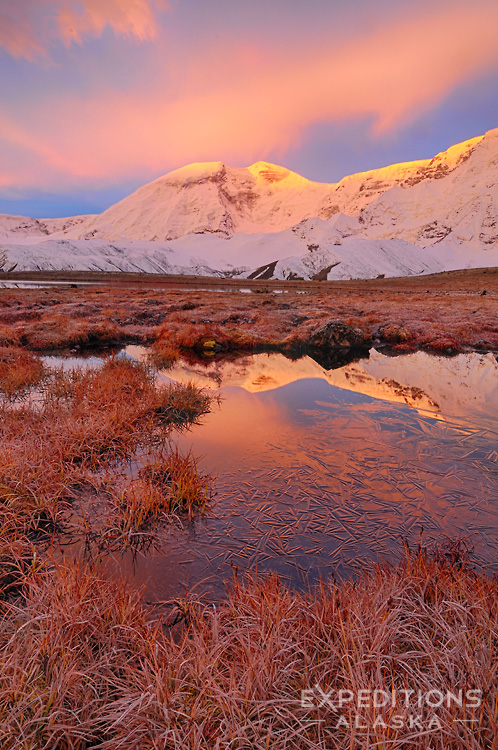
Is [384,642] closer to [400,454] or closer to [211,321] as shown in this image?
[400,454]

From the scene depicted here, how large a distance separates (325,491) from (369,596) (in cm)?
272

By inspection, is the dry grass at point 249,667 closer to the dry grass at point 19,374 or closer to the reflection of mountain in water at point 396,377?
the reflection of mountain in water at point 396,377

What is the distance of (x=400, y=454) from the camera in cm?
771

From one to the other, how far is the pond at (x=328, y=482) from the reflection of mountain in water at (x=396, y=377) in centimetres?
12

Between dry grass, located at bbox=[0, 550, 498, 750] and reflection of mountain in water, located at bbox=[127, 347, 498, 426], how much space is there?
7.92 m

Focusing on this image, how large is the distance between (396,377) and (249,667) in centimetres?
1326

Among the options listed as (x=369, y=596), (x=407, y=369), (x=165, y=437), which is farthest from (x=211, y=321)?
(x=369, y=596)

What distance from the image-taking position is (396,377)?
14.3 metres

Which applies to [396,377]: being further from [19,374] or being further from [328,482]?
[19,374]

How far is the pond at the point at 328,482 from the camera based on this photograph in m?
4.73

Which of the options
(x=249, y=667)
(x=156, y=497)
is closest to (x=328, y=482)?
(x=156, y=497)

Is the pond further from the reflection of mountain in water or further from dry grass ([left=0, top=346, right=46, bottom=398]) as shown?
dry grass ([left=0, top=346, right=46, bottom=398])

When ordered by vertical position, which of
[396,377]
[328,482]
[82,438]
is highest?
[396,377]

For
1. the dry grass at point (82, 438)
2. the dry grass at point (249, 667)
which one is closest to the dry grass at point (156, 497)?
the dry grass at point (82, 438)
